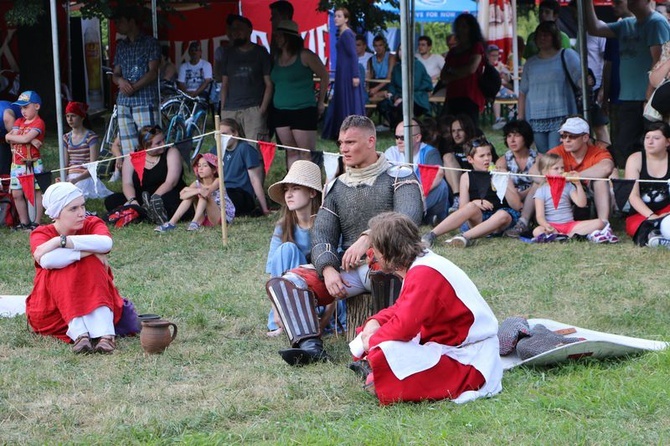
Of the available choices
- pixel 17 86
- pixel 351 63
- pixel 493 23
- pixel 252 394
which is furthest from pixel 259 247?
pixel 493 23

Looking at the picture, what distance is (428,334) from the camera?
179 inches

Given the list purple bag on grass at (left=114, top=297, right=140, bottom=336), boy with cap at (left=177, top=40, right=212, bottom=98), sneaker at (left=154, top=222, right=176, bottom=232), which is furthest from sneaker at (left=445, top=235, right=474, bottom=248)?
boy with cap at (left=177, top=40, right=212, bottom=98)

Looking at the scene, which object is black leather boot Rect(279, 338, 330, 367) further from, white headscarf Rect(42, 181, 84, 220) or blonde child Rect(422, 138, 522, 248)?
blonde child Rect(422, 138, 522, 248)

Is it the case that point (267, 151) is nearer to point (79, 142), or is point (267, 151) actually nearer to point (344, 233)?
point (79, 142)

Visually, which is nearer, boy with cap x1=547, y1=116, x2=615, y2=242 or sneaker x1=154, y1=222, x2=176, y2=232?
boy with cap x1=547, y1=116, x2=615, y2=242

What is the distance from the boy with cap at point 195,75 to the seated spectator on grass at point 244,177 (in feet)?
22.2

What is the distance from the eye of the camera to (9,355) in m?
5.68

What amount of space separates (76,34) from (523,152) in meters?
11.9

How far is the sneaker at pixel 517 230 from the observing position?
874 centimetres

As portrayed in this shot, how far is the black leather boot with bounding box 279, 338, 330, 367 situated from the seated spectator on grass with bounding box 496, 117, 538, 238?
385cm

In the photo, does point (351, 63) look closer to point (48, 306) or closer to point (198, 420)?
point (48, 306)

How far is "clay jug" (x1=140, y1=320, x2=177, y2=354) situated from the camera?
554 cm

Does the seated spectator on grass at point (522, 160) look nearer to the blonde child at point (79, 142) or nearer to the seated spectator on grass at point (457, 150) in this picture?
the seated spectator on grass at point (457, 150)

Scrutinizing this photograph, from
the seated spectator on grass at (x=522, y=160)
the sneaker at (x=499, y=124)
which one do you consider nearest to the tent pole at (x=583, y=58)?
the seated spectator on grass at (x=522, y=160)
